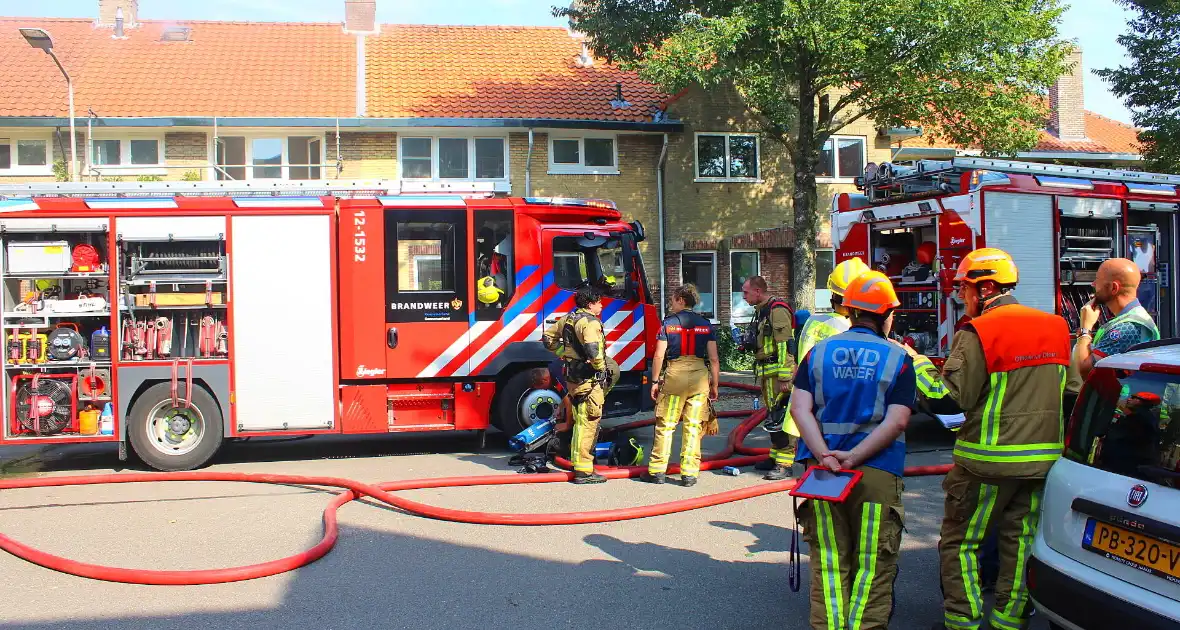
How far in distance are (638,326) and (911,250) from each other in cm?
331

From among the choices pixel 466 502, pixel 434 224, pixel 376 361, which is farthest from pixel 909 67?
pixel 466 502

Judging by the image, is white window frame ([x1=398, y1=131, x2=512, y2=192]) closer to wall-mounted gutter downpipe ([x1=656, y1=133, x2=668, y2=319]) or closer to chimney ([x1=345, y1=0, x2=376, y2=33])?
wall-mounted gutter downpipe ([x1=656, y1=133, x2=668, y2=319])

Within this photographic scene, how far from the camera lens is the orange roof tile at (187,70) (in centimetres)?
1895

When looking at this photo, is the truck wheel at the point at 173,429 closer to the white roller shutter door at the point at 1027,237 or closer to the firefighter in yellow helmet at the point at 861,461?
the firefighter in yellow helmet at the point at 861,461

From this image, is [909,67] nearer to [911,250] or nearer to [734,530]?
[911,250]

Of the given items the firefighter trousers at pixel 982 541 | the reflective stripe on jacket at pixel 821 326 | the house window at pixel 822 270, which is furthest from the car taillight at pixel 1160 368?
the house window at pixel 822 270

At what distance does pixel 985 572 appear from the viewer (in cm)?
488

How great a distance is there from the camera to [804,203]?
17.1 m

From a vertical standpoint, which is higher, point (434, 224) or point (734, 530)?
point (434, 224)

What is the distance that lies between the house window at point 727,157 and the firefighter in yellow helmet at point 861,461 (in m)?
16.6

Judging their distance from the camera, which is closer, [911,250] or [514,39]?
[911,250]

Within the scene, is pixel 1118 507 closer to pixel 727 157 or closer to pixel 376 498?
pixel 376 498

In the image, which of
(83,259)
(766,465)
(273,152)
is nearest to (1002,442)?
(766,465)

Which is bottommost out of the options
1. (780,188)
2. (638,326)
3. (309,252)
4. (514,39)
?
(638,326)
